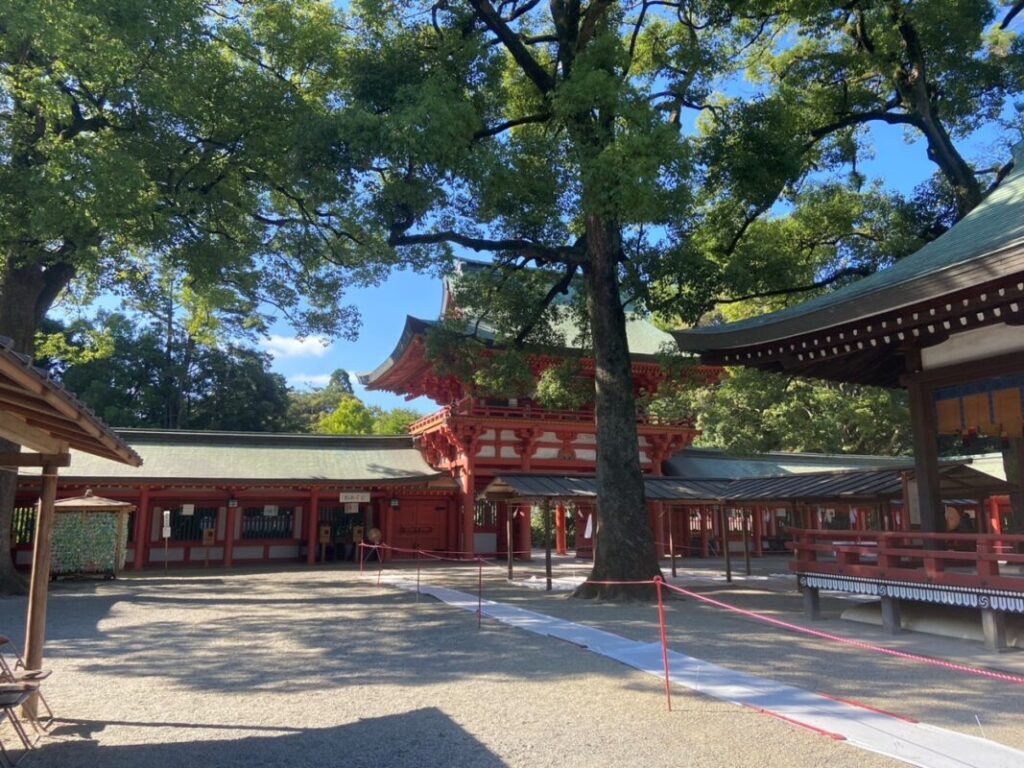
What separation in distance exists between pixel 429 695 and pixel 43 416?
12.2 feet

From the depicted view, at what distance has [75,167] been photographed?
35.5ft

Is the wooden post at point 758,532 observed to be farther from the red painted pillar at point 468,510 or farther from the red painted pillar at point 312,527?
the red painted pillar at point 312,527

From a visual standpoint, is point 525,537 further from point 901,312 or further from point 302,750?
point 302,750

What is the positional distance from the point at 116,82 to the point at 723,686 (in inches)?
494

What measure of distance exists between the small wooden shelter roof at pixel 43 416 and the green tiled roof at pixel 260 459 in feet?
48.2

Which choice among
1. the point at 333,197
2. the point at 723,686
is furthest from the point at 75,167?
the point at 723,686

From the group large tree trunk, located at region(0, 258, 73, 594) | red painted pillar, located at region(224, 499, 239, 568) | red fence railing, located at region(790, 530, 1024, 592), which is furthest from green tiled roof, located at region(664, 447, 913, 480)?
large tree trunk, located at region(0, 258, 73, 594)

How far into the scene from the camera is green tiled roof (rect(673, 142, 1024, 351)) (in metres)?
7.10

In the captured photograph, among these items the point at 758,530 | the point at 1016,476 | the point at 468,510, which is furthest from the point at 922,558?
the point at 758,530

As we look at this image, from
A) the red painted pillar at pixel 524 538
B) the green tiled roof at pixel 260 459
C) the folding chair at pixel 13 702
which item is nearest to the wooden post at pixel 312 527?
the green tiled roof at pixel 260 459

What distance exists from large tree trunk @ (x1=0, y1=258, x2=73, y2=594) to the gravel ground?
13.0ft

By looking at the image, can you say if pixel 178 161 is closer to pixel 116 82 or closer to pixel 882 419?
pixel 116 82

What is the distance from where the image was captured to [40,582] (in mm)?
5402

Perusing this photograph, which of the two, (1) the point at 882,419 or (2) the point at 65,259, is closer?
(2) the point at 65,259
